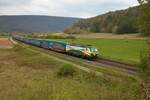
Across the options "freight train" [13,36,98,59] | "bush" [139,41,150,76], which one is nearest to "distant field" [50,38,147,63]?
"freight train" [13,36,98,59]

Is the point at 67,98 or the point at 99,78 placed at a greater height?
the point at 67,98

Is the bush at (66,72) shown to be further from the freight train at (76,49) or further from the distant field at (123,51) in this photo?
the freight train at (76,49)

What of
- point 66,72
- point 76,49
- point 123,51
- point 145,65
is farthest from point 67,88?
point 123,51

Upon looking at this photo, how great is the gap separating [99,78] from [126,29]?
12605cm

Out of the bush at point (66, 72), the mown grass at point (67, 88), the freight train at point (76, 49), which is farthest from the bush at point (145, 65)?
the freight train at point (76, 49)

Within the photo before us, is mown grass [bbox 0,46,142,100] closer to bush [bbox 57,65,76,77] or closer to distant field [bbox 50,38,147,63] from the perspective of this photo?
bush [bbox 57,65,76,77]

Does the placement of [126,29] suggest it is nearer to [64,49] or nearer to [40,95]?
[64,49]

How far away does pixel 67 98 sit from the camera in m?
9.70

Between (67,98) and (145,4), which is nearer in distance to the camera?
(67,98)

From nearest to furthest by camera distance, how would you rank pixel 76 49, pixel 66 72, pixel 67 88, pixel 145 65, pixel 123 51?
pixel 67 88
pixel 145 65
pixel 66 72
pixel 76 49
pixel 123 51

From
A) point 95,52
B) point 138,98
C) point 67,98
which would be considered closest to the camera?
point 67,98

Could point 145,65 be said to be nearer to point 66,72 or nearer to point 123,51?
point 66,72

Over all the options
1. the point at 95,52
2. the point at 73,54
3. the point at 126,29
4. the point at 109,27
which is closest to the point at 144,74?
the point at 95,52

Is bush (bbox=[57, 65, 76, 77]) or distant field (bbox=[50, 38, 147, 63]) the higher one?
bush (bbox=[57, 65, 76, 77])
